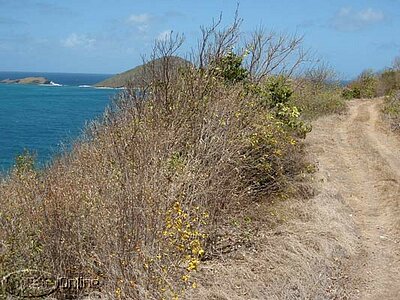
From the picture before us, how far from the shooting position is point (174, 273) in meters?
6.71

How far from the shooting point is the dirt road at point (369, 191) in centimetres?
840

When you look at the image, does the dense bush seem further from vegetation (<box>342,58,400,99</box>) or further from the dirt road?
the dirt road

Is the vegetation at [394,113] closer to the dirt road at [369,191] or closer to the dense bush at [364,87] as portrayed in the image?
the dirt road at [369,191]

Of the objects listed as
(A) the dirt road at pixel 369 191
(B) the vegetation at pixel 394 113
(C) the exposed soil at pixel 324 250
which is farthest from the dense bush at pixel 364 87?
(C) the exposed soil at pixel 324 250

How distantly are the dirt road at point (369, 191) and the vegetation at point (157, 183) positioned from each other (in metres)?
1.79

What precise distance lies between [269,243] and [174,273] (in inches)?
101

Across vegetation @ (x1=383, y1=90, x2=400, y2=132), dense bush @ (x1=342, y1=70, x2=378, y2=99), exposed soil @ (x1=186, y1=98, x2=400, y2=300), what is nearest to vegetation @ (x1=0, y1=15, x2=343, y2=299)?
exposed soil @ (x1=186, y1=98, x2=400, y2=300)

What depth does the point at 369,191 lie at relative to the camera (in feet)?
42.5

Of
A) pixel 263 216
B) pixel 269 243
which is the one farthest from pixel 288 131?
pixel 269 243

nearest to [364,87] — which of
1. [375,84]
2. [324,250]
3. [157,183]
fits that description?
[375,84]

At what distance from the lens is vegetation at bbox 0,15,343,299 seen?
641 cm

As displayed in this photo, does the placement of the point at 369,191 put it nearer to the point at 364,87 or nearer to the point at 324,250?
the point at 324,250

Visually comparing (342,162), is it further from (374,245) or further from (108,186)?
(108,186)

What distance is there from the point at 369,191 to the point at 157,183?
764 centimetres
